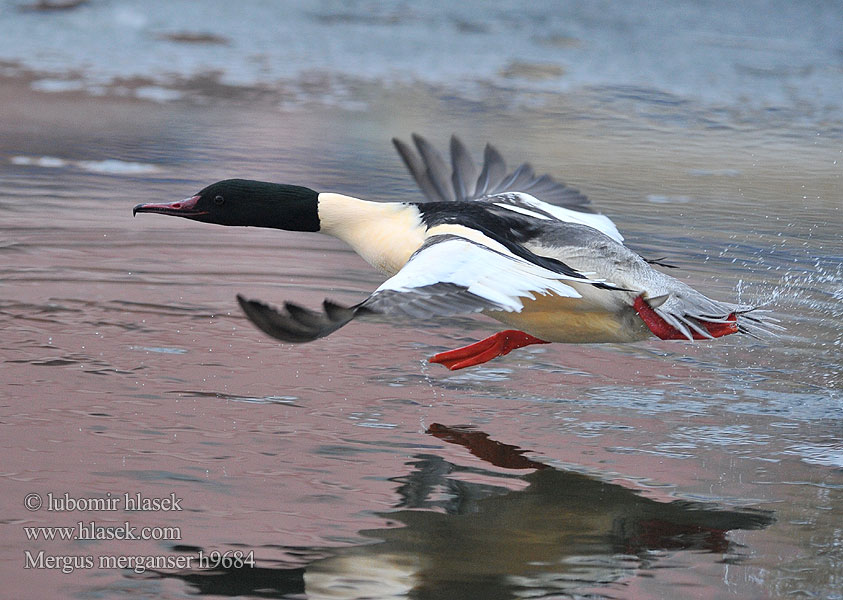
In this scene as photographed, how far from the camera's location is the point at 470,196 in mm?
6551

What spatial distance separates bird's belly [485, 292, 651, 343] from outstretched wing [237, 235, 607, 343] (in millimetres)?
181

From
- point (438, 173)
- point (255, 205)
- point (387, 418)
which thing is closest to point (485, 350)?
point (387, 418)

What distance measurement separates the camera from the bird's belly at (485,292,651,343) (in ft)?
16.6

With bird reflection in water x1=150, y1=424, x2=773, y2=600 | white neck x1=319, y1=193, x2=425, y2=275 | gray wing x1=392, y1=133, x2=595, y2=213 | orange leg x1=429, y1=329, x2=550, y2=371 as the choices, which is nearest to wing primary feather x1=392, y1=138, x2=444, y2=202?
gray wing x1=392, y1=133, x2=595, y2=213

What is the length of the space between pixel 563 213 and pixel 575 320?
115cm

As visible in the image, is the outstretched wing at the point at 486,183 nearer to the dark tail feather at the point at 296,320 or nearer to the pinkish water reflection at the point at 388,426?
the pinkish water reflection at the point at 388,426

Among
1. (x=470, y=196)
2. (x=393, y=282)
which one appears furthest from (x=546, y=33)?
(x=393, y=282)

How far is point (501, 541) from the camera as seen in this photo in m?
3.70

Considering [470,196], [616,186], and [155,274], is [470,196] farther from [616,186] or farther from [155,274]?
[616,186]

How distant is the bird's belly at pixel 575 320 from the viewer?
16.6 ft

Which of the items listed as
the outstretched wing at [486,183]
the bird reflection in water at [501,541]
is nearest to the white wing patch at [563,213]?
the outstretched wing at [486,183]

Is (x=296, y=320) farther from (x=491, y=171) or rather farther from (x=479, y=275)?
(x=491, y=171)

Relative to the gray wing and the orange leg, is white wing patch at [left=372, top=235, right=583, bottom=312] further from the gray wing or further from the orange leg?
the gray wing

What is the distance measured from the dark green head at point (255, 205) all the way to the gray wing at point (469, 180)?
782 mm
